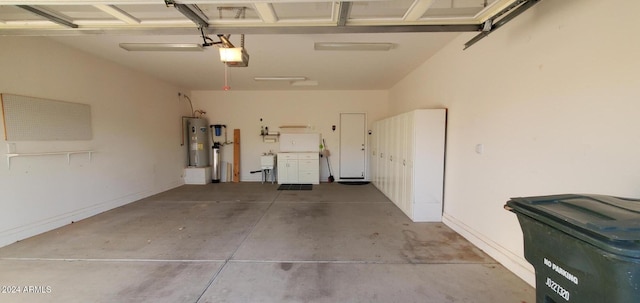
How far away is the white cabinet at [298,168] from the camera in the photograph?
6.67 m

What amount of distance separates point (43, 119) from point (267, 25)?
3.45 metres

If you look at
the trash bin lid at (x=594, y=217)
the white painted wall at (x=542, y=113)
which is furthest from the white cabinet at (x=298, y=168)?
the trash bin lid at (x=594, y=217)

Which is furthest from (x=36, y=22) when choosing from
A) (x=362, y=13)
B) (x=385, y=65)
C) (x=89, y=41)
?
(x=385, y=65)

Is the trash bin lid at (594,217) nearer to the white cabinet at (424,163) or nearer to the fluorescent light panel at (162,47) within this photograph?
the white cabinet at (424,163)

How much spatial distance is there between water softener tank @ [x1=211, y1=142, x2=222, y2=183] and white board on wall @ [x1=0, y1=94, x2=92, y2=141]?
10.2 ft

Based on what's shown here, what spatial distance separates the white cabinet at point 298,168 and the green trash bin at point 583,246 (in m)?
5.47

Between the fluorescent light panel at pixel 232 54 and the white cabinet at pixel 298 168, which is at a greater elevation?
the fluorescent light panel at pixel 232 54

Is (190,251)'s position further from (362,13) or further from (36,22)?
(362,13)

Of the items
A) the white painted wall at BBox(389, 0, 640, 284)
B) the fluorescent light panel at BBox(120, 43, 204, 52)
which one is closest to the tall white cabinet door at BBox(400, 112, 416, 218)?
the white painted wall at BBox(389, 0, 640, 284)

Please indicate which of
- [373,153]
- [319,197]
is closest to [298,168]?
[319,197]

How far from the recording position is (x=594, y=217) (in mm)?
1040

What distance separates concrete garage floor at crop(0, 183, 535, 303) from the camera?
80.4 inches

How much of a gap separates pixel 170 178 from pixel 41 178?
2.85 metres

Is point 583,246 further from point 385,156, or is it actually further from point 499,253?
point 385,156
